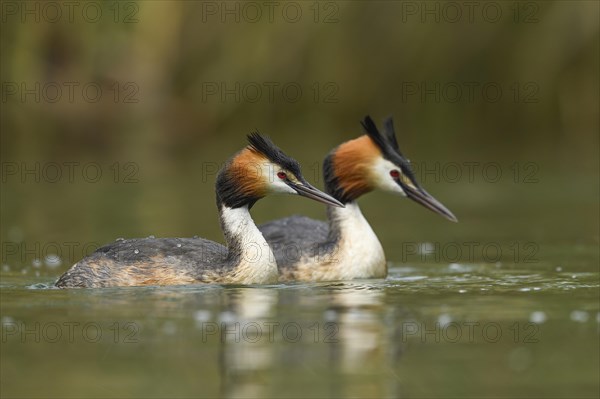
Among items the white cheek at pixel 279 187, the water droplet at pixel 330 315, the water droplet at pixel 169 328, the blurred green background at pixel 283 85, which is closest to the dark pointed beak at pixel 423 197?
the white cheek at pixel 279 187

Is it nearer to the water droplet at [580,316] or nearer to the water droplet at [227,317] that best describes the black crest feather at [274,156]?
the water droplet at [227,317]

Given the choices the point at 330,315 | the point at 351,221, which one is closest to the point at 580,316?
the point at 330,315

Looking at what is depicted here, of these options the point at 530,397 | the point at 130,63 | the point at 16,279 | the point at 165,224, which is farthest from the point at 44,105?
the point at 530,397

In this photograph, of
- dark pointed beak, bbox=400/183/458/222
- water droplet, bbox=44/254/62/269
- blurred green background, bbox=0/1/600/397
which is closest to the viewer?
blurred green background, bbox=0/1/600/397

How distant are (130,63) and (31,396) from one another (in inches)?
748

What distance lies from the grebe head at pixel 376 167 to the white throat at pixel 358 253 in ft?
1.40

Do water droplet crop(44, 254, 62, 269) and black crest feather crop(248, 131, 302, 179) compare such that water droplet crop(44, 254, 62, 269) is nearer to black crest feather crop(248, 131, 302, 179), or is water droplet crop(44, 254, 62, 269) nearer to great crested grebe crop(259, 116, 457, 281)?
great crested grebe crop(259, 116, 457, 281)

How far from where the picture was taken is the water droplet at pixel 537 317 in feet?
30.8

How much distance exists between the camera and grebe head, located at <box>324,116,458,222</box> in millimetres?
13094

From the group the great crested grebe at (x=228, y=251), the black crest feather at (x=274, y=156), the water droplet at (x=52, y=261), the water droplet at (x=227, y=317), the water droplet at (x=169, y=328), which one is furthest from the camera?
the water droplet at (x=52, y=261)

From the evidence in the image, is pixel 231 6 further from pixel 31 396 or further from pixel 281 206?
pixel 31 396

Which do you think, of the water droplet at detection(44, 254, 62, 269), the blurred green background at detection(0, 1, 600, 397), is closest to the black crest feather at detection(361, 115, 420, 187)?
the blurred green background at detection(0, 1, 600, 397)

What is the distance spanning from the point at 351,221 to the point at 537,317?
3.76m

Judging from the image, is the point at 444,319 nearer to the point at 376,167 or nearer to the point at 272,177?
the point at 272,177
